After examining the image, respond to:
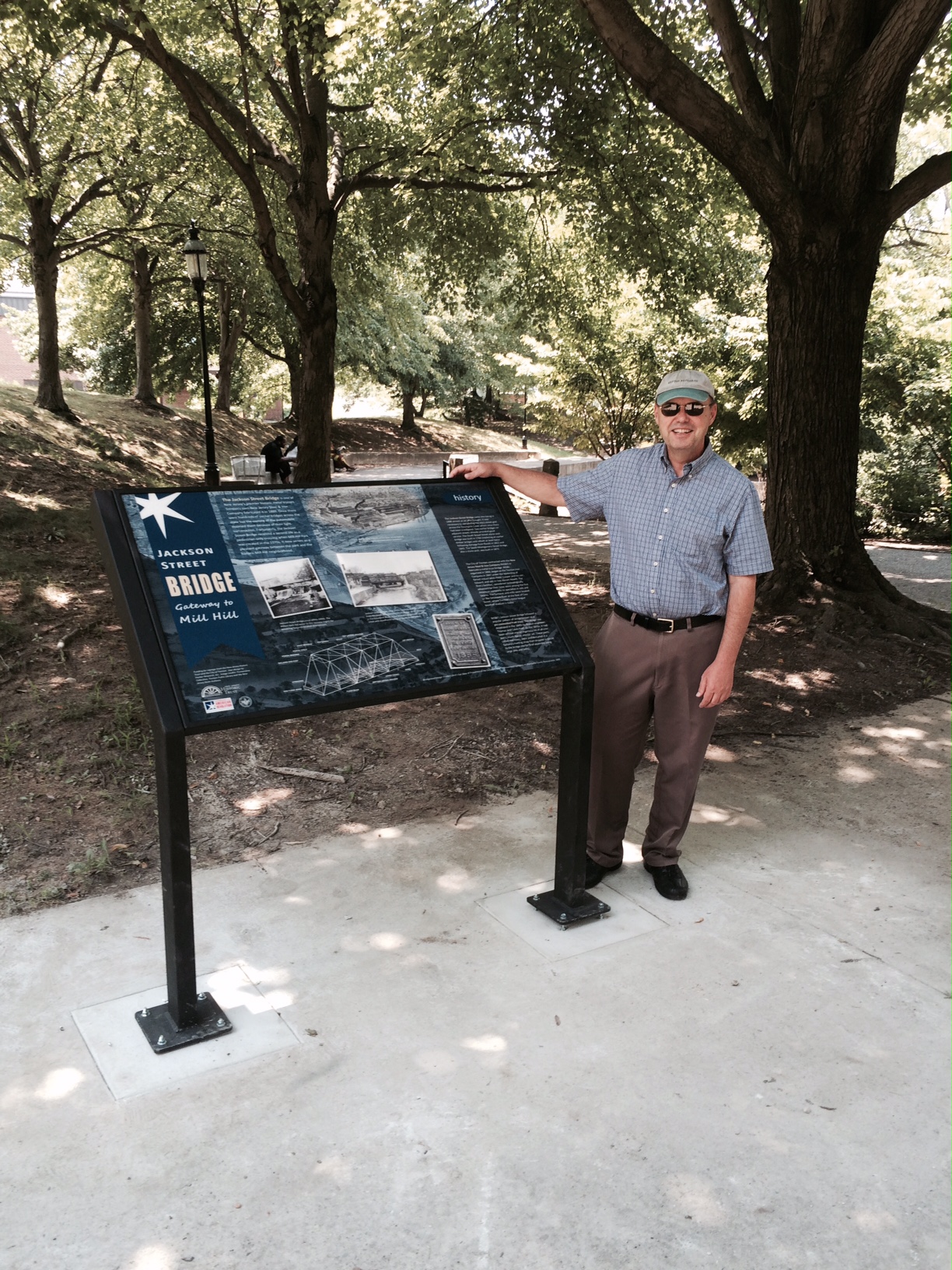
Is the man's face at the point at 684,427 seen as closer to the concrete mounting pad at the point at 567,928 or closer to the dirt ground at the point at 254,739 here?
the concrete mounting pad at the point at 567,928

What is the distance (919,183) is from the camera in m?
8.11

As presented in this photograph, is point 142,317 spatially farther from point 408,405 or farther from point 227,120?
point 408,405

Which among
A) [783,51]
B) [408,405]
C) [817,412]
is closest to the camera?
[817,412]

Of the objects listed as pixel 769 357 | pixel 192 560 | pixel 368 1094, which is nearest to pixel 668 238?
pixel 769 357

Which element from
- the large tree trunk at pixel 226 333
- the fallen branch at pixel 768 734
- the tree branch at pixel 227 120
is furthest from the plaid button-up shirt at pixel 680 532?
the large tree trunk at pixel 226 333

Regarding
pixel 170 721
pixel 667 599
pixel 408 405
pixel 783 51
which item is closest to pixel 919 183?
pixel 783 51

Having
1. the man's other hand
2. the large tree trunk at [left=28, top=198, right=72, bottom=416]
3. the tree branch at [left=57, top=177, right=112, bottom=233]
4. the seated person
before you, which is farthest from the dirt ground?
the seated person

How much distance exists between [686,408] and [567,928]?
2058 mm

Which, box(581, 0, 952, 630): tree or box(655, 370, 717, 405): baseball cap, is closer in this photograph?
box(655, 370, 717, 405): baseball cap

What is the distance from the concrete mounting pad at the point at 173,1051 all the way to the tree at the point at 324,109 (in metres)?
8.75

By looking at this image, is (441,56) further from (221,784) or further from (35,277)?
(35,277)

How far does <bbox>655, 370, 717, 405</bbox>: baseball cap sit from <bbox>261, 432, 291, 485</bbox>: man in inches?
683

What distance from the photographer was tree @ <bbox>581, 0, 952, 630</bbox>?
302 inches

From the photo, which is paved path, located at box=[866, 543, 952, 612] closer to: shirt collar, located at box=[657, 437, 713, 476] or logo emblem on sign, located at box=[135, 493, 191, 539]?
shirt collar, located at box=[657, 437, 713, 476]
